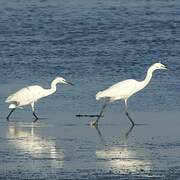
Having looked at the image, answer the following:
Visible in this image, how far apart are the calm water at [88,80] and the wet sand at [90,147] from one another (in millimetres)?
14

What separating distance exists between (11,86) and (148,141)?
6979 mm

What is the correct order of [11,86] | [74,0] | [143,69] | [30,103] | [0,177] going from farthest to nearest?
[74,0] < [143,69] < [11,86] < [30,103] < [0,177]

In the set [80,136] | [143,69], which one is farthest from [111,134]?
[143,69]

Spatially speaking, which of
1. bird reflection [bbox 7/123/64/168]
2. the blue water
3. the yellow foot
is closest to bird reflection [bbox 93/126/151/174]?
bird reflection [bbox 7/123/64/168]

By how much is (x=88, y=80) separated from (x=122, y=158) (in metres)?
8.93

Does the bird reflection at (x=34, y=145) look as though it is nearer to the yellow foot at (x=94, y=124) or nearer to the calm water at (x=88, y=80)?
the calm water at (x=88, y=80)

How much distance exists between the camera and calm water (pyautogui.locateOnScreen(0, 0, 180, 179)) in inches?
502

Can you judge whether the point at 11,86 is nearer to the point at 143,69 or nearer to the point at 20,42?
the point at 143,69

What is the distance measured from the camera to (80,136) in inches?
599

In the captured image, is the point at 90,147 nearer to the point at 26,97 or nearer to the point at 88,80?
the point at 26,97

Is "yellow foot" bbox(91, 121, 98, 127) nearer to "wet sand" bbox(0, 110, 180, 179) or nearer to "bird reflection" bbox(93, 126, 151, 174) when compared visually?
"wet sand" bbox(0, 110, 180, 179)

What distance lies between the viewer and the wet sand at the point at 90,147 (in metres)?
11.9

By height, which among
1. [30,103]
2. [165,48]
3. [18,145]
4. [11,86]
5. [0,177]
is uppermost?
[165,48]

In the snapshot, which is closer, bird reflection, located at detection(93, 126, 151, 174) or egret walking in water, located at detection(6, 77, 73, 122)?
bird reflection, located at detection(93, 126, 151, 174)
